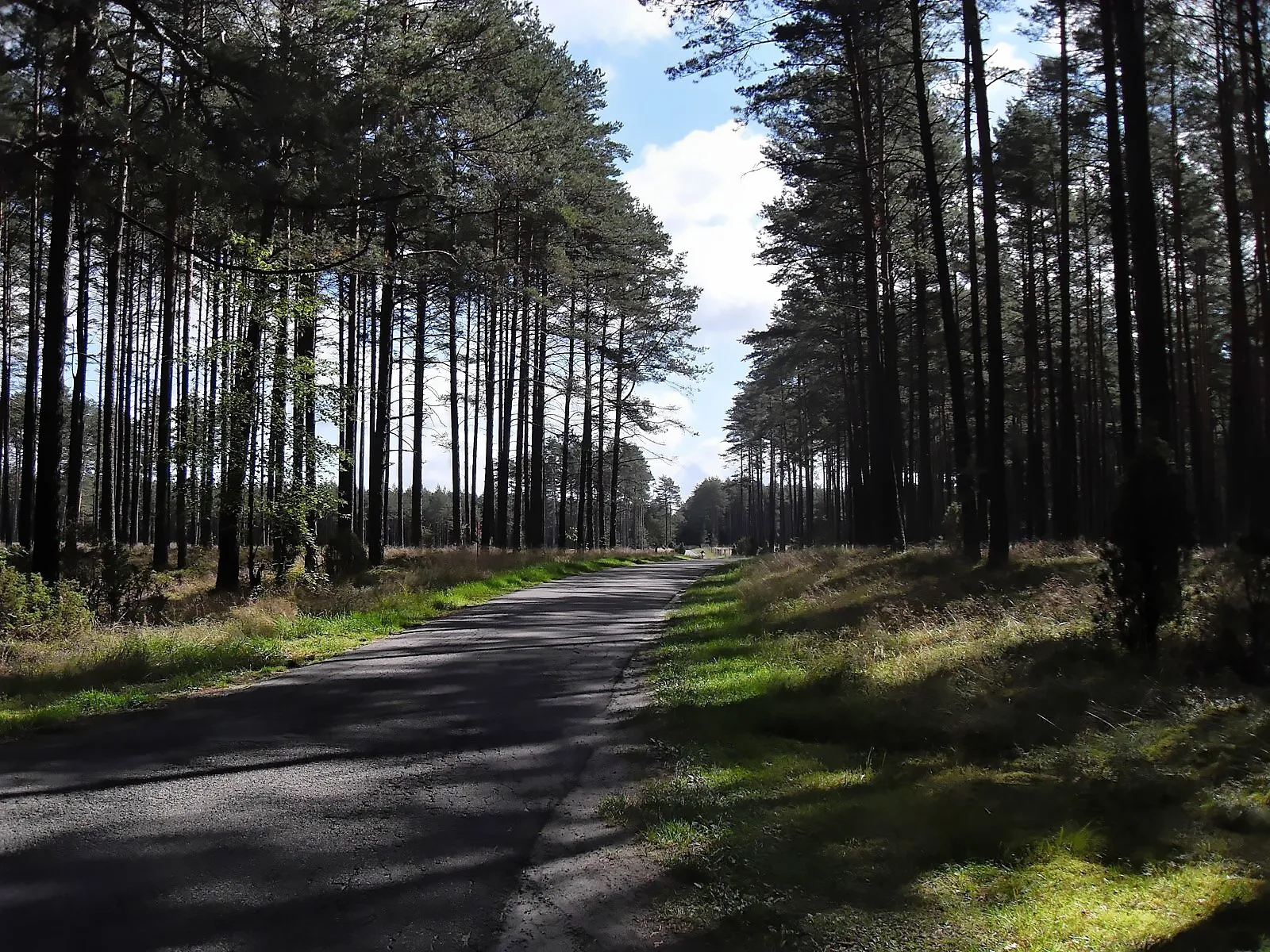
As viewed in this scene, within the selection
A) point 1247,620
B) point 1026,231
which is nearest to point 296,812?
point 1247,620

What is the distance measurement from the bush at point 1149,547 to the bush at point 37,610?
38.1ft

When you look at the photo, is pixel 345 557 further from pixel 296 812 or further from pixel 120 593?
pixel 296 812

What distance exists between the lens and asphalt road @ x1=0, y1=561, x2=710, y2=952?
138 inches

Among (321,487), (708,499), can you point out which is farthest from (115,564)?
(708,499)

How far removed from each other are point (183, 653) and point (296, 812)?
552 centimetres

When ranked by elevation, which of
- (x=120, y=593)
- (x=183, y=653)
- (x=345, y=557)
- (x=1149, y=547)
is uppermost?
(x=1149, y=547)

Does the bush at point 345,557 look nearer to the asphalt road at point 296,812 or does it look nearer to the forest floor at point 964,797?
the asphalt road at point 296,812

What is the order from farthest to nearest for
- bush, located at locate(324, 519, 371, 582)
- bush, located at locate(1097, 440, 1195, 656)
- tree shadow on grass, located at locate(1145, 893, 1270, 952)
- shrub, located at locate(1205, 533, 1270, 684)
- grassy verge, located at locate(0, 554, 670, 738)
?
bush, located at locate(324, 519, 371, 582) → bush, located at locate(1097, 440, 1195, 656) → grassy verge, located at locate(0, 554, 670, 738) → shrub, located at locate(1205, 533, 1270, 684) → tree shadow on grass, located at locate(1145, 893, 1270, 952)

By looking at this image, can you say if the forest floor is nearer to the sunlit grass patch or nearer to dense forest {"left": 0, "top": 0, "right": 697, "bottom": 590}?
the sunlit grass patch

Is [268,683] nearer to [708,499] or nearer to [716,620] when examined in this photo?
[716,620]

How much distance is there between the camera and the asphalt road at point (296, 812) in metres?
3.51

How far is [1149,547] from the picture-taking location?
8047 mm

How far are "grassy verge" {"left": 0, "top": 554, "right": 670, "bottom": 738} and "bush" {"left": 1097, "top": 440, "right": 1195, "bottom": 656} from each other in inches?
339

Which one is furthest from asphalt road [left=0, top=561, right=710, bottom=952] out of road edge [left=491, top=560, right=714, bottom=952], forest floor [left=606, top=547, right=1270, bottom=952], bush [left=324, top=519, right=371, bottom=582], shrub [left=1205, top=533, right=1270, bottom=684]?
bush [left=324, top=519, right=371, bottom=582]
